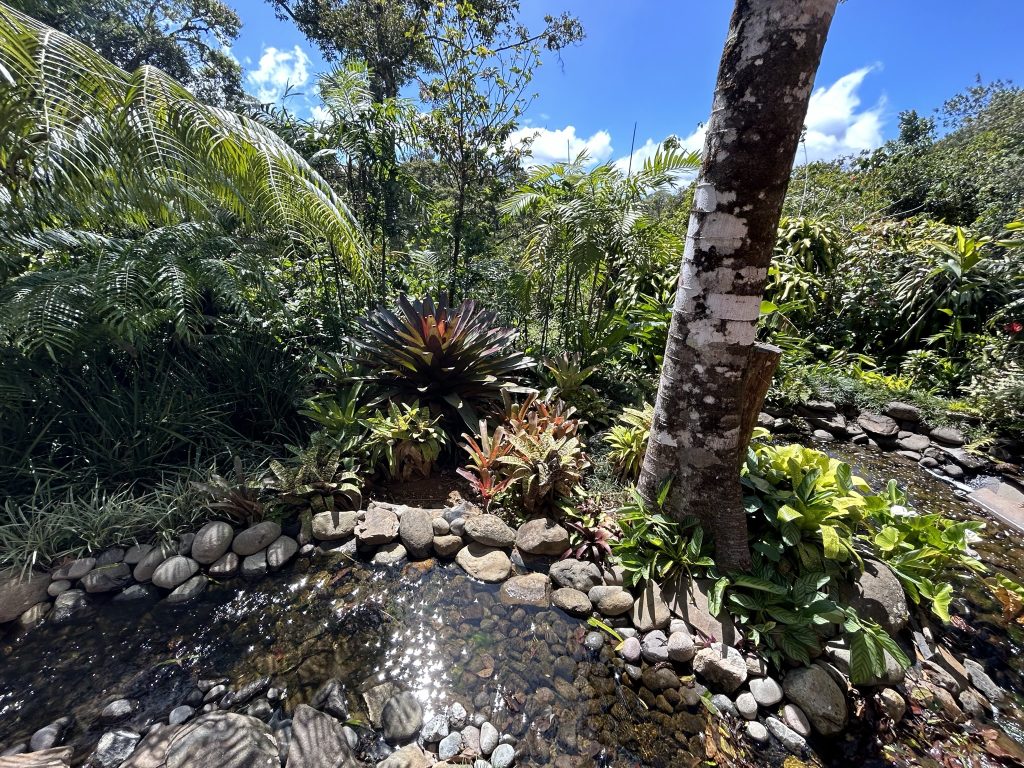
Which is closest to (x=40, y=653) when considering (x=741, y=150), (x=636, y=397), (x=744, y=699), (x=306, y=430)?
(x=306, y=430)

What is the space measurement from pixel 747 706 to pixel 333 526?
2285 millimetres

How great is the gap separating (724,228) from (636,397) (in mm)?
2410

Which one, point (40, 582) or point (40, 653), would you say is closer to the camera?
point (40, 653)

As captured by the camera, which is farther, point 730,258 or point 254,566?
point 254,566

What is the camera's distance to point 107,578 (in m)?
2.17

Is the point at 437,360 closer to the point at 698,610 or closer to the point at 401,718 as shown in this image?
the point at 401,718

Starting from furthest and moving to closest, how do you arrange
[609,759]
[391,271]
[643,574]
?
[391,271] < [643,574] < [609,759]

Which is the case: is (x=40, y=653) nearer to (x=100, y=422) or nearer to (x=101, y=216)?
(x=100, y=422)

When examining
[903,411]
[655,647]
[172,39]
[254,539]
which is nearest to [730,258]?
[655,647]

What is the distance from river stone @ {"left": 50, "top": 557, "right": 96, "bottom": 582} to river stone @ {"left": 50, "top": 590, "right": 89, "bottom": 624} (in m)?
0.09

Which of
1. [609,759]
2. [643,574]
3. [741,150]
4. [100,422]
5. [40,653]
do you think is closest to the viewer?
[609,759]

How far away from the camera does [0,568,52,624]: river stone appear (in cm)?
199

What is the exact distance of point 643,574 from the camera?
2.06 metres

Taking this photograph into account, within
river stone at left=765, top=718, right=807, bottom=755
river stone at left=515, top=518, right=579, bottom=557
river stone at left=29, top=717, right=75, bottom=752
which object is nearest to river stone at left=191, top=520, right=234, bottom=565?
river stone at left=29, top=717, right=75, bottom=752
